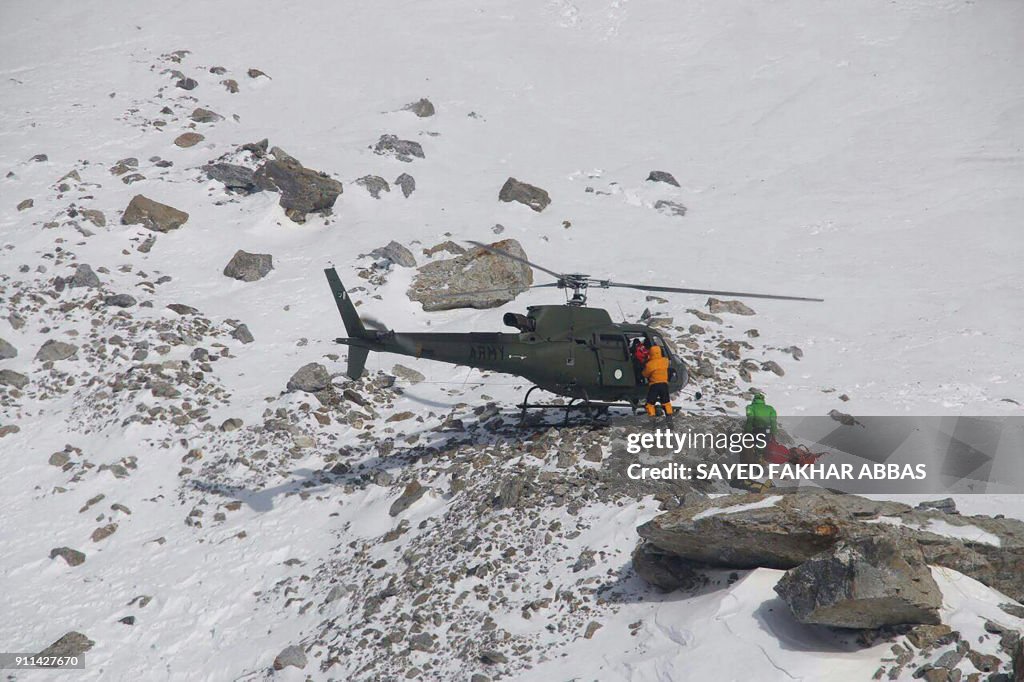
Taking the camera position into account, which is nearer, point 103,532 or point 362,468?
point 103,532

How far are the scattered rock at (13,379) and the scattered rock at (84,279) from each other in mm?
3620

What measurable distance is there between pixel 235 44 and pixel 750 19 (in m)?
28.7

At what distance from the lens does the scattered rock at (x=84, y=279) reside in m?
21.6

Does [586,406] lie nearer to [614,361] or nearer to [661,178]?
[614,361]

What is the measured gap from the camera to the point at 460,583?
12648 mm

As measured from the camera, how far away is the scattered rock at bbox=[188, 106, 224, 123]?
105 feet

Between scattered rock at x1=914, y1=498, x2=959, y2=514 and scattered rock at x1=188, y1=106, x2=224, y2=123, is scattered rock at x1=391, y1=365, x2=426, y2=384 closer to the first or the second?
scattered rock at x1=914, y1=498, x2=959, y2=514

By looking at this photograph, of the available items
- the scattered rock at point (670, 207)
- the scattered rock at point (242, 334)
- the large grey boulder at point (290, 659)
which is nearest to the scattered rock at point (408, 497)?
the large grey boulder at point (290, 659)

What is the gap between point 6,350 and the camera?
19328mm

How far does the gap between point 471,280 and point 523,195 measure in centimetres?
705

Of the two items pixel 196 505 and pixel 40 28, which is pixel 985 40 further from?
pixel 40 28

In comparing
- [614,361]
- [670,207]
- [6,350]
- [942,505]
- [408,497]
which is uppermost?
[670,207]

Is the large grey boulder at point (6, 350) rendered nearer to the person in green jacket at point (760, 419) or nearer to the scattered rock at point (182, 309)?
the scattered rock at point (182, 309)

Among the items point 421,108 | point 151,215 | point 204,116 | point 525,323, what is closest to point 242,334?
point 151,215
